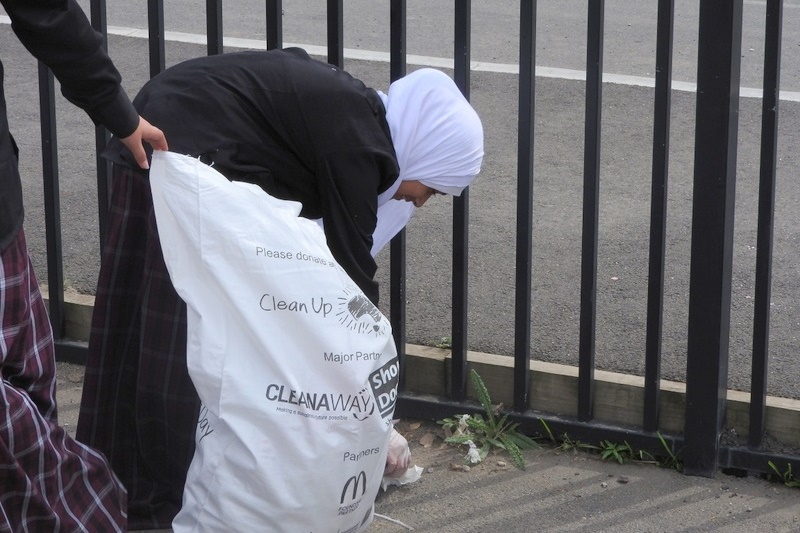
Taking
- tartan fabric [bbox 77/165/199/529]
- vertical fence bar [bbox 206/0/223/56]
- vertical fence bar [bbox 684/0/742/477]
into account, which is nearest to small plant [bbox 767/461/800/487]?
vertical fence bar [bbox 684/0/742/477]

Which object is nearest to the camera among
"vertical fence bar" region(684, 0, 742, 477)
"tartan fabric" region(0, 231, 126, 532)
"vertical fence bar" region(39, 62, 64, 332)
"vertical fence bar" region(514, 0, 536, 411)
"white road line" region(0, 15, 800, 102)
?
"tartan fabric" region(0, 231, 126, 532)

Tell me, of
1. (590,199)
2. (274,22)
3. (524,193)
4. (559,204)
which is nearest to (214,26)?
(274,22)

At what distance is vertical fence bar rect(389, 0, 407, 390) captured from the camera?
3.07 meters

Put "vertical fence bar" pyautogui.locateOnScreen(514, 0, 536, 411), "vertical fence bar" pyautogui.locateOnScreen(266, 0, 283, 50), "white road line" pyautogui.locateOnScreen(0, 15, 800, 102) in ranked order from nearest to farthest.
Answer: "vertical fence bar" pyautogui.locateOnScreen(514, 0, 536, 411) < "vertical fence bar" pyautogui.locateOnScreen(266, 0, 283, 50) < "white road line" pyautogui.locateOnScreen(0, 15, 800, 102)

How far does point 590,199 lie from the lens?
305 centimetres

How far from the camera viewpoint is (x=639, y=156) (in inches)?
238

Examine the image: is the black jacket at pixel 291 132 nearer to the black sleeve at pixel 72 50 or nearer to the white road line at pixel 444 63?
the black sleeve at pixel 72 50

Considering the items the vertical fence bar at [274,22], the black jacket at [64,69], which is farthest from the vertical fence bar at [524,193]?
the black jacket at [64,69]

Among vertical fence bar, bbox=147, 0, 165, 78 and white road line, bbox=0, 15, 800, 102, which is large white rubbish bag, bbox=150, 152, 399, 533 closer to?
vertical fence bar, bbox=147, 0, 165, 78

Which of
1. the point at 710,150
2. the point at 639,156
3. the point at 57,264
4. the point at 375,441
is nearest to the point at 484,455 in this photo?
the point at 375,441

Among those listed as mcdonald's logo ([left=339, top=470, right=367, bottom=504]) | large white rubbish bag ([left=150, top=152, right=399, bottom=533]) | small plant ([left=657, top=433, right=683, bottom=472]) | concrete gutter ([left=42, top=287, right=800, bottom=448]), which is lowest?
small plant ([left=657, top=433, right=683, bottom=472])

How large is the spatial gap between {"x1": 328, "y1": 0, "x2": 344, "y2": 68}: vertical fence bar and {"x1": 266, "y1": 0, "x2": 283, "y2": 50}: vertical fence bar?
16 centimetres

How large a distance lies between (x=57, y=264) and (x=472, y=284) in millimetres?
1555

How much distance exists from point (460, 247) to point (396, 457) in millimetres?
609
